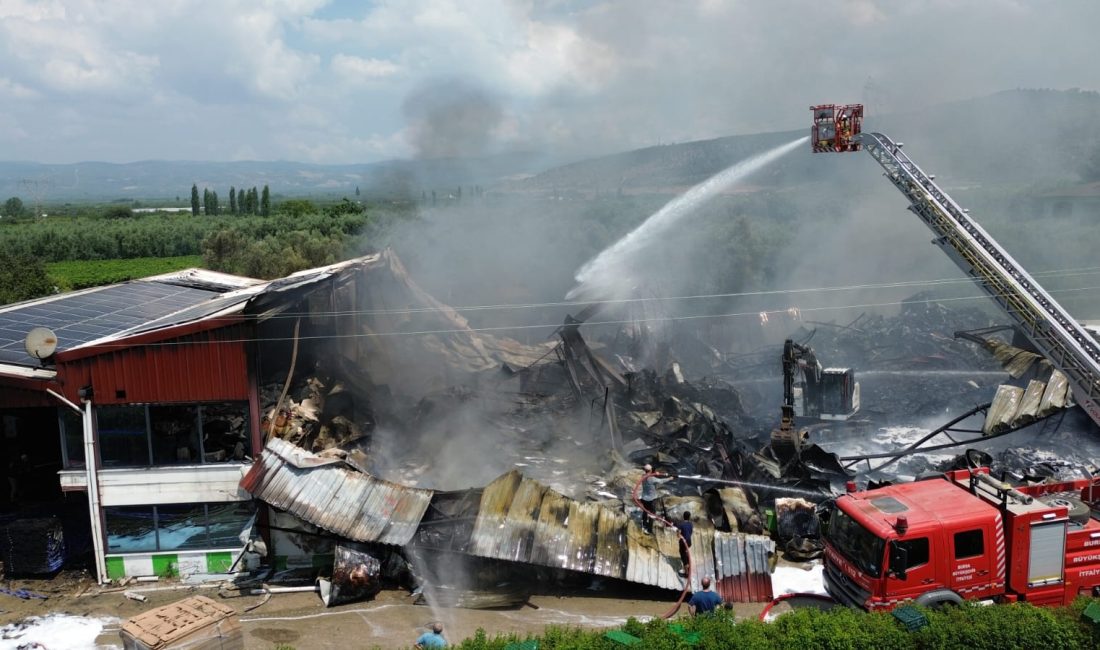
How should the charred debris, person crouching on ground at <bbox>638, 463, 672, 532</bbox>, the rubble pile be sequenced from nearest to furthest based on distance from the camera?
the charred debris < person crouching on ground at <bbox>638, 463, 672, 532</bbox> < the rubble pile

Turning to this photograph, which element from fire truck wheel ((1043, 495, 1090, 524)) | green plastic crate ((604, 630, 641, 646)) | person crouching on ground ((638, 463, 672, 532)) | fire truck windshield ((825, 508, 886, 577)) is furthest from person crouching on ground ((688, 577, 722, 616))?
fire truck wheel ((1043, 495, 1090, 524))

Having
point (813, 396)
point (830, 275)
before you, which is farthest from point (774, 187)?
point (813, 396)

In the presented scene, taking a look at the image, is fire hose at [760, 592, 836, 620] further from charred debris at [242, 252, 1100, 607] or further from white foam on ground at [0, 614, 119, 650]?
white foam on ground at [0, 614, 119, 650]

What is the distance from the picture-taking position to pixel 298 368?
16.5 meters

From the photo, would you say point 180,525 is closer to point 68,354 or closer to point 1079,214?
point 68,354

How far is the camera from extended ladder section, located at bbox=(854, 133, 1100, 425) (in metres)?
14.0

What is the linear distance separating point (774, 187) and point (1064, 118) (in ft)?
77.6

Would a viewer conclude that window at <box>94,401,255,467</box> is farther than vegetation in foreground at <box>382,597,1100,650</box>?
Yes

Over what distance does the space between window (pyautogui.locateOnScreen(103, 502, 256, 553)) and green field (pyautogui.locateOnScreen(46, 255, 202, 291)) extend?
48.9 m

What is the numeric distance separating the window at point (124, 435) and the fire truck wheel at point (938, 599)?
475 inches

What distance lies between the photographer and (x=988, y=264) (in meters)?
15.2

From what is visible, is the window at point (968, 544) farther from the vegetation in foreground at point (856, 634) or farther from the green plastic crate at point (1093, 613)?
the green plastic crate at point (1093, 613)

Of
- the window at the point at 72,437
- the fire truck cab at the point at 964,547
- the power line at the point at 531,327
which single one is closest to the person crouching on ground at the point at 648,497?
the fire truck cab at the point at 964,547

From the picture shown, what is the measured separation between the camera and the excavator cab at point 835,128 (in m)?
17.3
